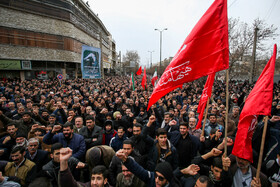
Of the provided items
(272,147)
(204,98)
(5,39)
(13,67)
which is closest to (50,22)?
(5,39)

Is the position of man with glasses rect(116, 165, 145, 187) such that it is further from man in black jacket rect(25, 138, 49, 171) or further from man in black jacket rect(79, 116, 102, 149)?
man in black jacket rect(25, 138, 49, 171)

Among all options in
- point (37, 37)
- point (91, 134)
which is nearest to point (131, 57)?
point (37, 37)

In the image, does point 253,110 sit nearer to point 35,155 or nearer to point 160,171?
point 160,171

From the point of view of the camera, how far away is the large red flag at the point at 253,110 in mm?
2197

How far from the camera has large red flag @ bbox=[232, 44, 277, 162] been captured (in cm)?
220

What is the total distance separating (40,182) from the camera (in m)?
2.37

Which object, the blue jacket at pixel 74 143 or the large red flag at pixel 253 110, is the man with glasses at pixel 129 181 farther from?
the large red flag at pixel 253 110

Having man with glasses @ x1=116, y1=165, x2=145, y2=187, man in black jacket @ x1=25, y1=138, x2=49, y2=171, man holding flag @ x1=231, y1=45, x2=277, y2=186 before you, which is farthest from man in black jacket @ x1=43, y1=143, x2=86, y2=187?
man holding flag @ x1=231, y1=45, x2=277, y2=186

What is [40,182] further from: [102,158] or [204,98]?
[204,98]

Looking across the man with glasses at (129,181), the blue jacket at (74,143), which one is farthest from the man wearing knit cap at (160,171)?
the blue jacket at (74,143)

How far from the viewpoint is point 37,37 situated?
978 inches

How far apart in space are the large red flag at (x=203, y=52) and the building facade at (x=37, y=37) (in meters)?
21.9

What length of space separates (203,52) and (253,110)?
120 cm

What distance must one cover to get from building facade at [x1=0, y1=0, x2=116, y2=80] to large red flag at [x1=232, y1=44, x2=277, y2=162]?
2279cm
